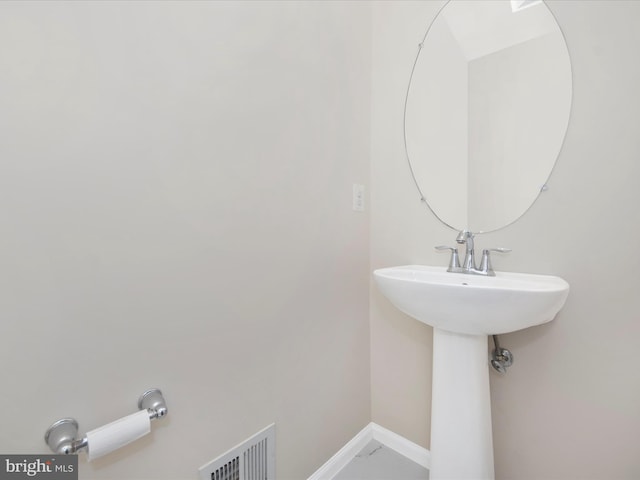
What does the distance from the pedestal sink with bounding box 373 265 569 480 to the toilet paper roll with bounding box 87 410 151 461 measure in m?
0.73

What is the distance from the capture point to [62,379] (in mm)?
566

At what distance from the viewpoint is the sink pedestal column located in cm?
89

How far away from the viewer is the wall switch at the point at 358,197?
129cm

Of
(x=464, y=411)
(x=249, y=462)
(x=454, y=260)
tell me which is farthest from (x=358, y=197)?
(x=249, y=462)

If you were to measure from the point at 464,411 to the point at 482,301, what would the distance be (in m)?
0.43

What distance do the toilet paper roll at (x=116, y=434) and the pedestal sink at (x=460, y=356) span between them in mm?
731

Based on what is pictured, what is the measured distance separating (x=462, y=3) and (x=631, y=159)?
2.75 feet

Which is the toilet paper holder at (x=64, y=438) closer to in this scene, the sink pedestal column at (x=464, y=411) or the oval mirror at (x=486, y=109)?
the sink pedestal column at (x=464, y=411)

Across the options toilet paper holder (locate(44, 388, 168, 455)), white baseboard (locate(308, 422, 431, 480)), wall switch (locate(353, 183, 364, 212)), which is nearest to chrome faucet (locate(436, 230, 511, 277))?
wall switch (locate(353, 183, 364, 212))

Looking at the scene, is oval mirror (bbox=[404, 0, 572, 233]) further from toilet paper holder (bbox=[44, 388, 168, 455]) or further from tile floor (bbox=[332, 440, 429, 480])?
toilet paper holder (bbox=[44, 388, 168, 455])

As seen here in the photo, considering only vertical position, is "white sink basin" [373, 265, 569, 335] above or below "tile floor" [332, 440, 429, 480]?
above

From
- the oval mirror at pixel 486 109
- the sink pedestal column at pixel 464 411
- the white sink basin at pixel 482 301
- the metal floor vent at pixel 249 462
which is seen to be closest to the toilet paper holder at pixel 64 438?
the metal floor vent at pixel 249 462

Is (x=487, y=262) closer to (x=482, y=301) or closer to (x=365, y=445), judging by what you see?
(x=482, y=301)

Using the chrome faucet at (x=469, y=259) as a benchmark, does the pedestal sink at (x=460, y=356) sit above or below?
below
